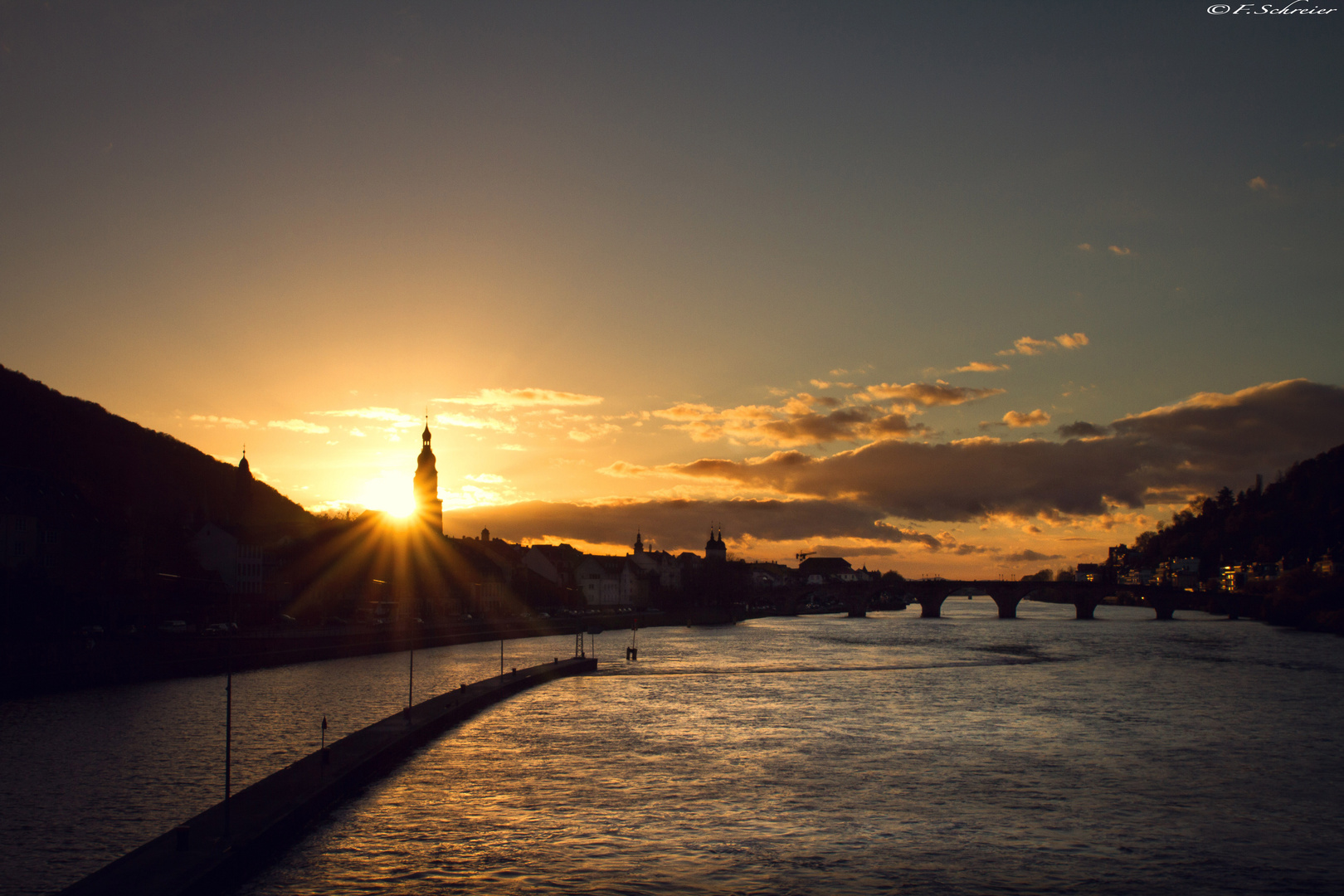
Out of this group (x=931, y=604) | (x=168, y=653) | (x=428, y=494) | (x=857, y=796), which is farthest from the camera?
(x=931, y=604)

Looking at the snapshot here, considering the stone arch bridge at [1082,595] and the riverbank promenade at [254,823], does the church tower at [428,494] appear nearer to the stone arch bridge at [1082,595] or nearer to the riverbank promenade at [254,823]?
the stone arch bridge at [1082,595]

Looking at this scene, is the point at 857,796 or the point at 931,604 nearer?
the point at 857,796

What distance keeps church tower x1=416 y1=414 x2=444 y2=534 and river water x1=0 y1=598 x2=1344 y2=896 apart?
333 ft

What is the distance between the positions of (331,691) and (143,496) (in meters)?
142

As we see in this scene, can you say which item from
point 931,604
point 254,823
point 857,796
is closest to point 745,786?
point 857,796

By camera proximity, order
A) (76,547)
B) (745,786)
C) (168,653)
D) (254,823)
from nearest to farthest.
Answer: (254,823), (745,786), (168,653), (76,547)

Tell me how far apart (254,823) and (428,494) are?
492 ft

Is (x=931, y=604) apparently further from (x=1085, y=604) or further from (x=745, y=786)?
(x=745, y=786)

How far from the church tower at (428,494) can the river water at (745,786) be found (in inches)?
3994

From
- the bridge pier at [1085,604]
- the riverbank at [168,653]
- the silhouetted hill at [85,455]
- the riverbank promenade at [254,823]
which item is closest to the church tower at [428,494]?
the silhouetted hill at [85,455]

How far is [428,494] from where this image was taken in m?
167

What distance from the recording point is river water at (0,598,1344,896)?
20938 mm

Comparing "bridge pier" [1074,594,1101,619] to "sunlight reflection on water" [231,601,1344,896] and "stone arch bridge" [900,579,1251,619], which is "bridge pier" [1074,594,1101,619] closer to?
"stone arch bridge" [900,579,1251,619]

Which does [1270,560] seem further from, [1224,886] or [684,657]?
[1224,886]
